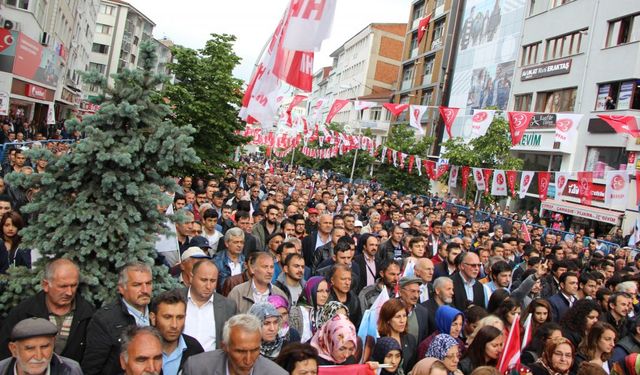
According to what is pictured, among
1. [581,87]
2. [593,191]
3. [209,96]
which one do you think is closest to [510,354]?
[209,96]

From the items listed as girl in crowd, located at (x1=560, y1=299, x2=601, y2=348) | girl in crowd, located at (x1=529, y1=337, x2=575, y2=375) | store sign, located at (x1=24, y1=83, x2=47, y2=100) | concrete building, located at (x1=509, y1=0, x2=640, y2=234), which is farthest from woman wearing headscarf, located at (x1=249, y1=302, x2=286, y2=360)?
store sign, located at (x1=24, y1=83, x2=47, y2=100)

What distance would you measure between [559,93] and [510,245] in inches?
937

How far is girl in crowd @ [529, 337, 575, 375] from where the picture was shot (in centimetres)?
508

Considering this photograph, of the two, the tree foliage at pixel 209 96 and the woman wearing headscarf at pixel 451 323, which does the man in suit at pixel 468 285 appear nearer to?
the woman wearing headscarf at pixel 451 323

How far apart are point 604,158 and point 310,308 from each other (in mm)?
26202

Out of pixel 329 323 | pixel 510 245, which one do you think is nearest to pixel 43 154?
pixel 329 323

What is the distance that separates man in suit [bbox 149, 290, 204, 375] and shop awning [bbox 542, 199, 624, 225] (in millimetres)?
24196

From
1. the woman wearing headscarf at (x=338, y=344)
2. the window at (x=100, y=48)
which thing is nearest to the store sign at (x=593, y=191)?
the woman wearing headscarf at (x=338, y=344)

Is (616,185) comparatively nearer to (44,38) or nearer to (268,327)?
(268,327)

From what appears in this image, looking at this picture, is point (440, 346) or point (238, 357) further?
point (440, 346)

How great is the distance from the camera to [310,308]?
5445 mm

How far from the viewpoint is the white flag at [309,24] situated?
763 cm

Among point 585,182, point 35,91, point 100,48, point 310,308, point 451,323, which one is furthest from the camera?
point 100,48

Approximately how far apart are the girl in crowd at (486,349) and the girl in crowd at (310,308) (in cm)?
131
